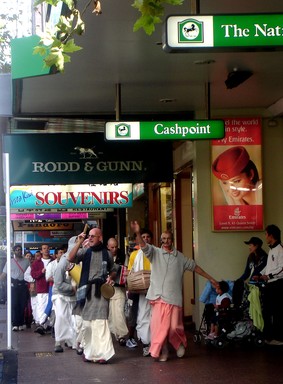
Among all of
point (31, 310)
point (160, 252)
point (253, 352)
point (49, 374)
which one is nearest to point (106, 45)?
point (160, 252)

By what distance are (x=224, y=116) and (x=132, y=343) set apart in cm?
416

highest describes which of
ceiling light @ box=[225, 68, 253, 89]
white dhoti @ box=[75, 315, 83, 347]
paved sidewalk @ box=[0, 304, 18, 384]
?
ceiling light @ box=[225, 68, 253, 89]

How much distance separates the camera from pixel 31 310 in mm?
20469

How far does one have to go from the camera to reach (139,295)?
13.8 metres

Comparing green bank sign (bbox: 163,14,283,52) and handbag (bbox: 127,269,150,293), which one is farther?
handbag (bbox: 127,269,150,293)

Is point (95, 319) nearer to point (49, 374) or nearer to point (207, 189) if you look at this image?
point (49, 374)

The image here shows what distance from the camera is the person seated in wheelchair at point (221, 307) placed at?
13.3 meters

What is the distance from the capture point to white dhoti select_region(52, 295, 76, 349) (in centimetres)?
1443

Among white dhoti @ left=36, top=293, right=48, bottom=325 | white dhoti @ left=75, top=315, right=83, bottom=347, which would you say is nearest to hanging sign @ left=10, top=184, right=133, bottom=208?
white dhoti @ left=36, top=293, right=48, bottom=325

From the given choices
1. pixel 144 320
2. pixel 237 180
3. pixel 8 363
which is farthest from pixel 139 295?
pixel 237 180

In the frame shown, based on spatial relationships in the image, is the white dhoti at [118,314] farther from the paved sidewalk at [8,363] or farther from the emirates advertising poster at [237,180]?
the emirates advertising poster at [237,180]

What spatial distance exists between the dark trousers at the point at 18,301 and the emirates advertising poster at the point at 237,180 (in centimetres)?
669

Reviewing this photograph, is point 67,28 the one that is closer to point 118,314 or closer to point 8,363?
point 8,363

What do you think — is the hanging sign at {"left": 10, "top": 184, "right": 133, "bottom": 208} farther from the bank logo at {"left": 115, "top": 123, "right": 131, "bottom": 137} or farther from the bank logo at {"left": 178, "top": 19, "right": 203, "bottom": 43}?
the bank logo at {"left": 178, "top": 19, "right": 203, "bottom": 43}
